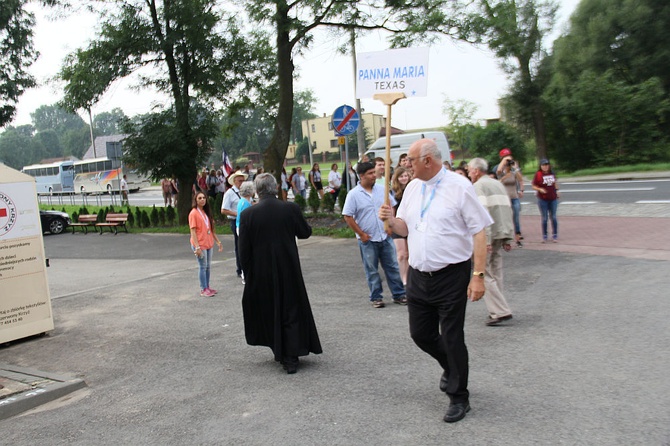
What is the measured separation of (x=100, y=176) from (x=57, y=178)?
26.5 ft

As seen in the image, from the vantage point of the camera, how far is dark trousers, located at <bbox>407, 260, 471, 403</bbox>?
14.1 ft

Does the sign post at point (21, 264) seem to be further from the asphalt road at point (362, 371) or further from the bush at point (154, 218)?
the bush at point (154, 218)

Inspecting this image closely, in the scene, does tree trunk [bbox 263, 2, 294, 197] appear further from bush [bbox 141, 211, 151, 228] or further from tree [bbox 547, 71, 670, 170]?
tree [bbox 547, 71, 670, 170]

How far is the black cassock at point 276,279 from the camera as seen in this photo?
5.70 metres

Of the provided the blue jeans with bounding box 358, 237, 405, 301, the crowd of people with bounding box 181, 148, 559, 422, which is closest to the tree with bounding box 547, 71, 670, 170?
the crowd of people with bounding box 181, 148, 559, 422

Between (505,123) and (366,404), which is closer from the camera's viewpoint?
(366,404)

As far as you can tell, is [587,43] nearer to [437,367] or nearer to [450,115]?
[450,115]

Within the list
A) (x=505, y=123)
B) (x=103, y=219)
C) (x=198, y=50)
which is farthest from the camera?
(x=505, y=123)

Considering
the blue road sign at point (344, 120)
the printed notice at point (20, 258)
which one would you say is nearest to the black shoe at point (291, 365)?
the printed notice at point (20, 258)

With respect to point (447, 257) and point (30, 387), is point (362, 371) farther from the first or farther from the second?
point (30, 387)

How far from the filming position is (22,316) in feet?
24.7

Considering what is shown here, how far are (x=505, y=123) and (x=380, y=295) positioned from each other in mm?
26805

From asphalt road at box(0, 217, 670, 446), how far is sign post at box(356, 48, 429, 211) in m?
1.88

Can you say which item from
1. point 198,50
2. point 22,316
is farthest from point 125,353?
point 198,50
